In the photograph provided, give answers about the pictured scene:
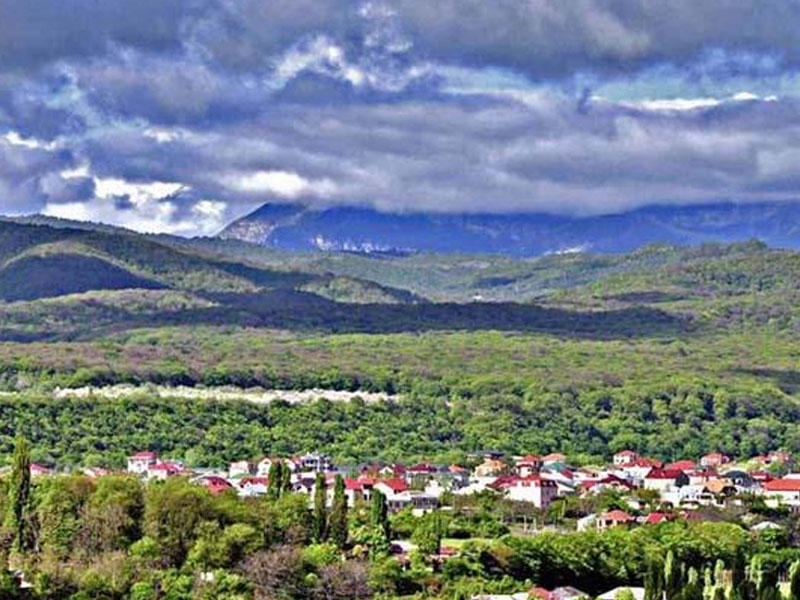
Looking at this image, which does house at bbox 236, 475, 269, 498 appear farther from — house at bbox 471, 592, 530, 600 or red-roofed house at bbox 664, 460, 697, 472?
red-roofed house at bbox 664, 460, 697, 472

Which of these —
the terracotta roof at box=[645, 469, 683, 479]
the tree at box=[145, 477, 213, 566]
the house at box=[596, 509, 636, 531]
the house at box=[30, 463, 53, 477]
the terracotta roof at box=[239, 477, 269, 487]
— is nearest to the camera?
the tree at box=[145, 477, 213, 566]

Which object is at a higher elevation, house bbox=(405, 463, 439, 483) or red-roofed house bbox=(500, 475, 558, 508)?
house bbox=(405, 463, 439, 483)

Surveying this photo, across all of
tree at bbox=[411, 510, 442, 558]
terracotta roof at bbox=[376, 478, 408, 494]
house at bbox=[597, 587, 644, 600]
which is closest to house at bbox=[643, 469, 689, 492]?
terracotta roof at bbox=[376, 478, 408, 494]

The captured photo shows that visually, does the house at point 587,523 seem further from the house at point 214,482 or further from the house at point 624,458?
the house at point 624,458

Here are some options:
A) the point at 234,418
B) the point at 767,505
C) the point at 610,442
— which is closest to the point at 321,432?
the point at 234,418

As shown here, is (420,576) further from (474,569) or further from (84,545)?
(84,545)
